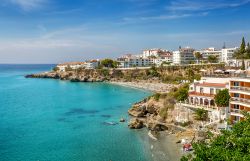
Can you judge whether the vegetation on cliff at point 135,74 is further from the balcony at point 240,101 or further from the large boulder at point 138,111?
the balcony at point 240,101

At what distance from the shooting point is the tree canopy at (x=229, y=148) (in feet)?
46.4

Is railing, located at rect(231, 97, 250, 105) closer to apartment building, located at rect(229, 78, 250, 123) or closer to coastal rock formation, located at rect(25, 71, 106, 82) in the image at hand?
apartment building, located at rect(229, 78, 250, 123)

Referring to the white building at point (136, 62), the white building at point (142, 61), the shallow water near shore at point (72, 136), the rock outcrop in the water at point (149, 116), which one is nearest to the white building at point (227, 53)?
the white building at point (142, 61)

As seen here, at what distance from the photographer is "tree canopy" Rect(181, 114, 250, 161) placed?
46.4 ft

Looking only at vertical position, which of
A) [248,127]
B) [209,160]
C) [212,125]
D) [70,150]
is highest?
[248,127]

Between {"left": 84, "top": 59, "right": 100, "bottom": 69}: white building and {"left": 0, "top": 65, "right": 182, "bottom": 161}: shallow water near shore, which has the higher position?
{"left": 84, "top": 59, "right": 100, "bottom": 69}: white building

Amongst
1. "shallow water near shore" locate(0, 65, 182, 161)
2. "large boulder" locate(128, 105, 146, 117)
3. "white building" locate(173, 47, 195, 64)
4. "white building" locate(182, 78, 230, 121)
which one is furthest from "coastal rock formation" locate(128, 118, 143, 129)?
"white building" locate(173, 47, 195, 64)

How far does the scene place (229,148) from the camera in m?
16.1

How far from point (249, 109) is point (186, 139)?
30.7 ft

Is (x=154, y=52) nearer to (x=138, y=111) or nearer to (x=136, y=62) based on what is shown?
(x=136, y=62)

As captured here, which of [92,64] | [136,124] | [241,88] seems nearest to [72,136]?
[136,124]

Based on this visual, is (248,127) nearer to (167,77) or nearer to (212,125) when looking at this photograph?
(212,125)

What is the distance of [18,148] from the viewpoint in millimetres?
37562

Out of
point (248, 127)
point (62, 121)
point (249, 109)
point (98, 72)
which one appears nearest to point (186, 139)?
point (249, 109)
